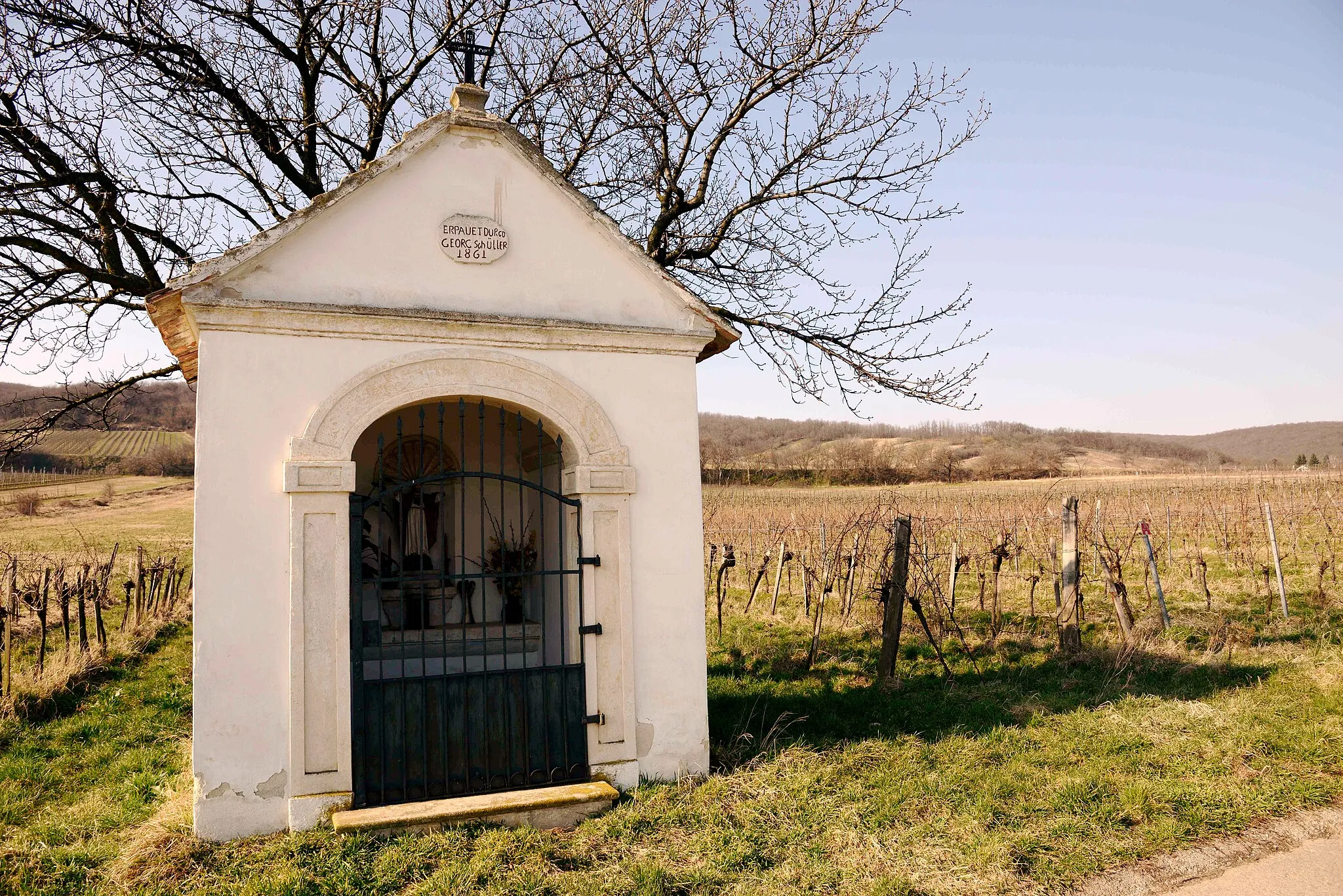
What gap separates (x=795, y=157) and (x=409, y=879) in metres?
8.33

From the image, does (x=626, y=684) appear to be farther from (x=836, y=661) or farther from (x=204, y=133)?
(x=204, y=133)

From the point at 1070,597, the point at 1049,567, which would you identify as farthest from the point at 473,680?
the point at 1049,567

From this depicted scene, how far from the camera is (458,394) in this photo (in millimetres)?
5660

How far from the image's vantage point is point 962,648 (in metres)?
10.1

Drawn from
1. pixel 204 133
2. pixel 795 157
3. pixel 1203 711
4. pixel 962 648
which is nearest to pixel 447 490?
pixel 204 133

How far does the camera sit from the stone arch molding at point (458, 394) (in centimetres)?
531

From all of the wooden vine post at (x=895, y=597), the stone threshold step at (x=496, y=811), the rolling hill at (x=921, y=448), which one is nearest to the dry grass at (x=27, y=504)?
the rolling hill at (x=921, y=448)

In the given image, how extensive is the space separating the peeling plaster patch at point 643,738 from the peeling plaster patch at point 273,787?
87.9 inches

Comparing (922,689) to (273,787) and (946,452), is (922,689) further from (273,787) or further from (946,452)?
(946,452)

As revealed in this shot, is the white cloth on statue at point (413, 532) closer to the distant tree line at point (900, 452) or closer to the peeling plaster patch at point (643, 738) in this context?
the peeling plaster patch at point (643, 738)

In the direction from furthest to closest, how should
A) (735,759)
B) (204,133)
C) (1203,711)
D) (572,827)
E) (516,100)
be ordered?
(516,100)
(204,133)
(1203,711)
(735,759)
(572,827)

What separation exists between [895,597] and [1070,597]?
254 cm

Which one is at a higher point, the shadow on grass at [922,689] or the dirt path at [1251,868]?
the shadow on grass at [922,689]

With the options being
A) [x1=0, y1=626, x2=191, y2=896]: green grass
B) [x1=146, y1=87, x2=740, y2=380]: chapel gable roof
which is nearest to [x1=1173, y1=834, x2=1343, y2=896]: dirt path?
[x1=146, y1=87, x2=740, y2=380]: chapel gable roof
